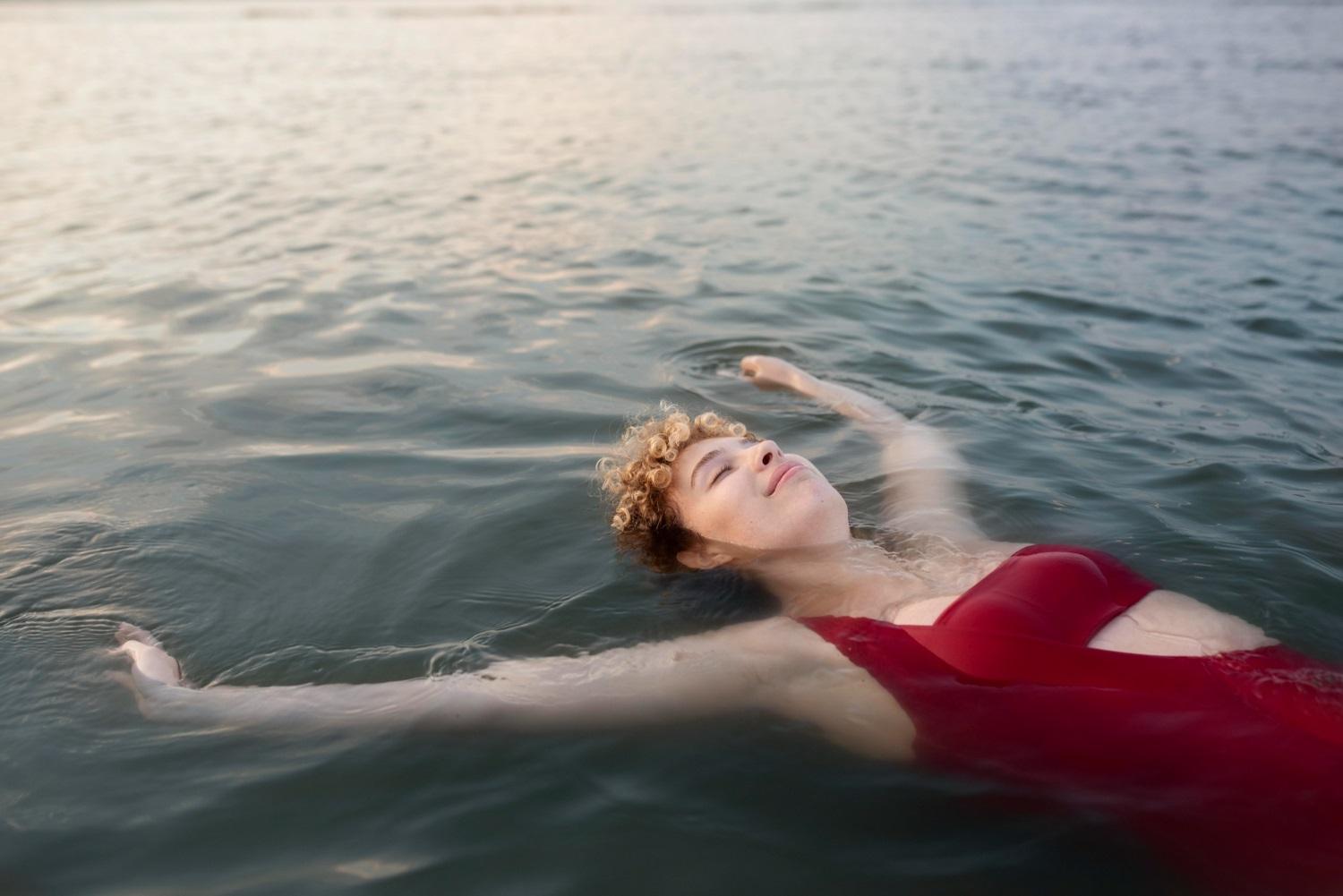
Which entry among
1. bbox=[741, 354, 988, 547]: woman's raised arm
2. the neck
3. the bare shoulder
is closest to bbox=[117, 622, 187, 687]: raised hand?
the neck

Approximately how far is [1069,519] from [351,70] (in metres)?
25.8

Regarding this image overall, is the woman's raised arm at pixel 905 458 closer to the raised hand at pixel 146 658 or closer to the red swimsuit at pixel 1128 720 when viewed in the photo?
the red swimsuit at pixel 1128 720

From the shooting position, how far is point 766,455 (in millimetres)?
4492

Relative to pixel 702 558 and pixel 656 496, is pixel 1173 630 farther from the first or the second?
pixel 656 496

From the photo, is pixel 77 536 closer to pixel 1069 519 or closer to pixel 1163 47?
pixel 1069 519

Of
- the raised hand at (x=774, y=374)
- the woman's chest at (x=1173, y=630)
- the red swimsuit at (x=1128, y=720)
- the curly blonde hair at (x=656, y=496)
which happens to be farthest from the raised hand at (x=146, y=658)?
the raised hand at (x=774, y=374)

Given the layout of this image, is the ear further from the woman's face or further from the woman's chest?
the woman's chest

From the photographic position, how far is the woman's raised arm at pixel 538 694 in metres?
3.93

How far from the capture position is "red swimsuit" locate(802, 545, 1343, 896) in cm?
318

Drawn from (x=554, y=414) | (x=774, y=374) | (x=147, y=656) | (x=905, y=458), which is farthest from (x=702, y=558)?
(x=774, y=374)

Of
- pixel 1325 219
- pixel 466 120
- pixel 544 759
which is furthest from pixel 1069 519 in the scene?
pixel 466 120

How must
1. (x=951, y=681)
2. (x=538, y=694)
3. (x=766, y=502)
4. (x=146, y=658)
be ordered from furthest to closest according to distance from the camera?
(x=766, y=502), (x=146, y=658), (x=538, y=694), (x=951, y=681)

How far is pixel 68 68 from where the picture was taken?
26359mm

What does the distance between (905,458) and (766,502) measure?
6.04ft
